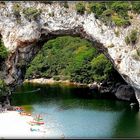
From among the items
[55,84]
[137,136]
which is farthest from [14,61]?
[55,84]

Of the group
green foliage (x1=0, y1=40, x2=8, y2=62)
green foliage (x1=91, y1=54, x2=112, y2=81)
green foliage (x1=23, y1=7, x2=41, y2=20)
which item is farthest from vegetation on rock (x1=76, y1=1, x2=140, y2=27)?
green foliage (x1=91, y1=54, x2=112, y2=81)

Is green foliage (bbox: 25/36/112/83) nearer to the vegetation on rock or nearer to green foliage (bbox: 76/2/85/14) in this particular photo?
the vegetation on rock

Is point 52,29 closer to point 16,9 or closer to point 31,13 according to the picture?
point 31,13

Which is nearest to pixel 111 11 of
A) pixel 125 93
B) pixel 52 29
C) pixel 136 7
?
pixel 136 7

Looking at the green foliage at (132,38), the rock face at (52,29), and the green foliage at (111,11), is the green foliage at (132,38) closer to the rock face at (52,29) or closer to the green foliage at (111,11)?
the rock face at (52,29)

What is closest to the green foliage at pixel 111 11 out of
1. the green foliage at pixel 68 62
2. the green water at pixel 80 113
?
the green water at pixel 80 113

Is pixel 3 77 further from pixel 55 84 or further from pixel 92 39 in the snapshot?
pixel 55 84
